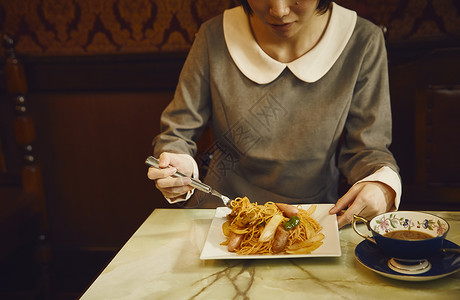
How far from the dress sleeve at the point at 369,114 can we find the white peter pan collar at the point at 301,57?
96 millimetres

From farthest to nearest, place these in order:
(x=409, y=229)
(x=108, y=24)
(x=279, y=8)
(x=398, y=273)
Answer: (x=108, y=24) < (x=279, y=8) < (x=409, y=229) < (x=398, y=273)

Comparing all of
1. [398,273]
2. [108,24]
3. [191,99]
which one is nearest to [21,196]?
[108,24]

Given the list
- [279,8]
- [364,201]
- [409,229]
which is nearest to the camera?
[409,229]

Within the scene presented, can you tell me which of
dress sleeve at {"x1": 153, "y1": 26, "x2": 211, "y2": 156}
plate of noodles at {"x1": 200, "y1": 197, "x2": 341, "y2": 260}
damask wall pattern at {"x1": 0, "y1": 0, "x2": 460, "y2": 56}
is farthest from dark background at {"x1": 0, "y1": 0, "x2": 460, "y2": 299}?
plate of noodles at {"x1": 200, "y1": 197, "x2": 341, "y2": 260}

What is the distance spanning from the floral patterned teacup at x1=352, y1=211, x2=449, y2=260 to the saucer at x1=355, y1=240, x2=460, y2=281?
25 millimetres

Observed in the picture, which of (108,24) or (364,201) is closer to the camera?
(364,201)

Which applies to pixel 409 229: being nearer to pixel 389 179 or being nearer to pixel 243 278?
pixel 389 179

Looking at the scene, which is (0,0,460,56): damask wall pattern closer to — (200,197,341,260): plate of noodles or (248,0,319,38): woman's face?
(248,0,319,38): woman's face

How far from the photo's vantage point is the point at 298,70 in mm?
1401

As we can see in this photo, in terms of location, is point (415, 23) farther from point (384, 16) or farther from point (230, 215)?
point (230, 215)

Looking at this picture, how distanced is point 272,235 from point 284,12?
23.5 inches

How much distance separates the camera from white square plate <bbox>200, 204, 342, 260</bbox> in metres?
0.87

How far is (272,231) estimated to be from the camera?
3.02 ft

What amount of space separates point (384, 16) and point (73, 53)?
5.41ft
